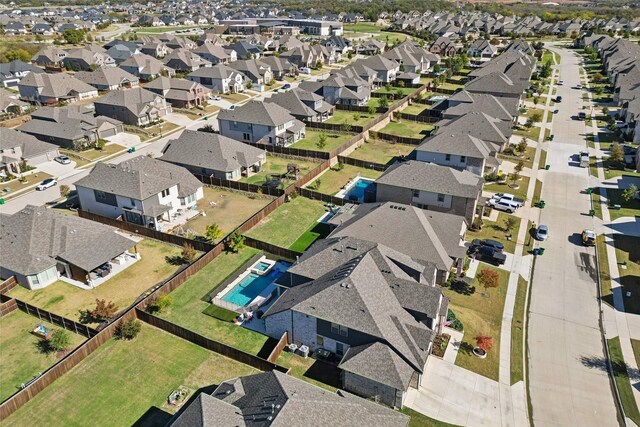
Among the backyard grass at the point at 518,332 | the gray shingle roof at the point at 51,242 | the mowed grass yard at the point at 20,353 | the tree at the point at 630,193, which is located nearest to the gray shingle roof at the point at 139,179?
the gray shingle roof at the point at 51,242

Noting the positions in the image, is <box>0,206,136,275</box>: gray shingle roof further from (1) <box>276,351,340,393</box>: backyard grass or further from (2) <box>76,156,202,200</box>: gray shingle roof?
(1) <box>276,351,340,393</box>: backyard grass

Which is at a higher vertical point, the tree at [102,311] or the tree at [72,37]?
the tree at [72,37]

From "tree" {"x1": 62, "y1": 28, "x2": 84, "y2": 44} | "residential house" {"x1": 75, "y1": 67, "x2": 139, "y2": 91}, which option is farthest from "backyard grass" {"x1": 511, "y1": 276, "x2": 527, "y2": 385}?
"tree" {"x1": 62, "y1": 28, "x2": 84, "y2": 44}

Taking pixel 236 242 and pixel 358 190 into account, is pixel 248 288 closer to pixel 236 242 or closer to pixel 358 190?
pixel 236 242

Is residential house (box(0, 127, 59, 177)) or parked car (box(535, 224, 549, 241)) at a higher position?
residential house (box(0, 127, 59, 177))

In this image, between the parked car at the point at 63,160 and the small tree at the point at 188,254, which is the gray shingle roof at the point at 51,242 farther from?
the parked car at the point at 63,160

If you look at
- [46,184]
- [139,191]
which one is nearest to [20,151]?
[46,184]
